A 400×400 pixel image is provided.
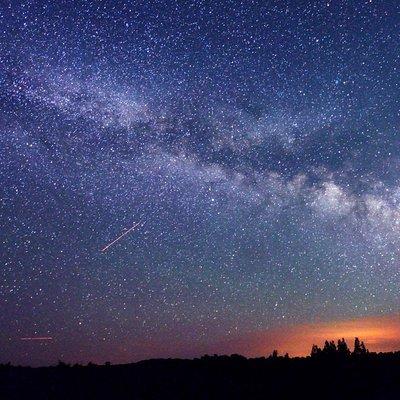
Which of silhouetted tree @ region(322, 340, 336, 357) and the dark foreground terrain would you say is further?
silhouetted tree @ region(322, 340, 336, 357)

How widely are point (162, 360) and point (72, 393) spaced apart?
6.54 m

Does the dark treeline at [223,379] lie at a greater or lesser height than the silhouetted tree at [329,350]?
lesser

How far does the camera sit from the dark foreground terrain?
25.2 m

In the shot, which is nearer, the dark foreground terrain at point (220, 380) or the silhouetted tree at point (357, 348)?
the dark foreground terrain at point (220, 380)

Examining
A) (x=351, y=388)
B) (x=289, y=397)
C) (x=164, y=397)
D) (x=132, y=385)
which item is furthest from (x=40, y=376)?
(x=351, y=388)

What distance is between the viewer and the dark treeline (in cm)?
2527

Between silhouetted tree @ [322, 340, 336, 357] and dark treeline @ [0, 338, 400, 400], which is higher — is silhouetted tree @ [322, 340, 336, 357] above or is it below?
above

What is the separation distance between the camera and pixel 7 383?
A: 27.4 meters

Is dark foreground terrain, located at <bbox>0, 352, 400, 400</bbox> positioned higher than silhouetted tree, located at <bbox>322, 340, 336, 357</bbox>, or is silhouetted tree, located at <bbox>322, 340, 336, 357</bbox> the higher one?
silhouetted tree, located at <bbox>322, 340, 336, 357</bbox>

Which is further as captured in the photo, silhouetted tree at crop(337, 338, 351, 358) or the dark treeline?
silhouetted tree at crop(337, 338, 351, 358)

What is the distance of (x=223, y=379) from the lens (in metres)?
27.2

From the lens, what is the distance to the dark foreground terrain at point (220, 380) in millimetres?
25219

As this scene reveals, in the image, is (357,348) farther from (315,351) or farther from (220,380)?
(220,380)

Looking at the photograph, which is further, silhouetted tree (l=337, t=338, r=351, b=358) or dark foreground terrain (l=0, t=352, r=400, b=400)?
silhouetted tree (l=337, t=338, r=351, b=358)
